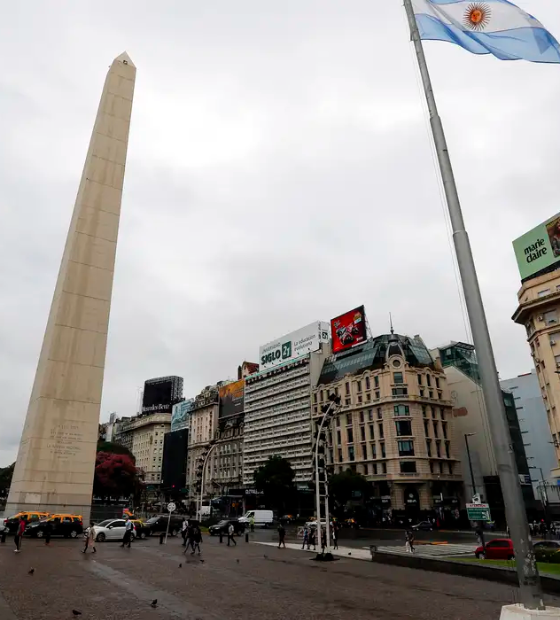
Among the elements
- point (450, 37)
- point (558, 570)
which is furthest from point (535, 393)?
point (450, 37)

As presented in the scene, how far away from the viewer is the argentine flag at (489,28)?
9180mm

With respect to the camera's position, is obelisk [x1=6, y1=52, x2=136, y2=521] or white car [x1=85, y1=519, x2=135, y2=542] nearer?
white car [x1=85, y1=519, x2=135, y2=542]

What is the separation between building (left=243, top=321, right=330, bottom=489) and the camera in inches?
3558

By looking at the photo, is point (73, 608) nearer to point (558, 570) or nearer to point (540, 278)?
point (558, 570)

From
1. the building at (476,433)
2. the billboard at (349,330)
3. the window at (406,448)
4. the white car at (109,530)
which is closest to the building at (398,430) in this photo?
the window at (406,448)

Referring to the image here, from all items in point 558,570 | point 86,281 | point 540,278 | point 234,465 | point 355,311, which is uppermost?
point 355,311

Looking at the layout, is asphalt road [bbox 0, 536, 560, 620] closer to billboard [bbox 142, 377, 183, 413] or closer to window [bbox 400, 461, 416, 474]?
window [bbox 400, 461, 416, 474]

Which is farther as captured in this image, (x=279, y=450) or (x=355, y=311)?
(x=279, y=450)

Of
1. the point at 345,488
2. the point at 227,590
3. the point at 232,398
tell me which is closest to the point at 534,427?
the point at 345,488

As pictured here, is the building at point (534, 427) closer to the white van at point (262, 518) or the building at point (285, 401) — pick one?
the building at point (285, 401)

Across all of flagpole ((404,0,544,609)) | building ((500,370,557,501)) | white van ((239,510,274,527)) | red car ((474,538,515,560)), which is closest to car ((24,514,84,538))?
red car ((474,538,515,560))

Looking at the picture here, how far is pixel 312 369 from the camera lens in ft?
303

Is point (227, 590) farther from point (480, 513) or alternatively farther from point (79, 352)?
point (79, 352)

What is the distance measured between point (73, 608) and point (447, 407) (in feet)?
246
